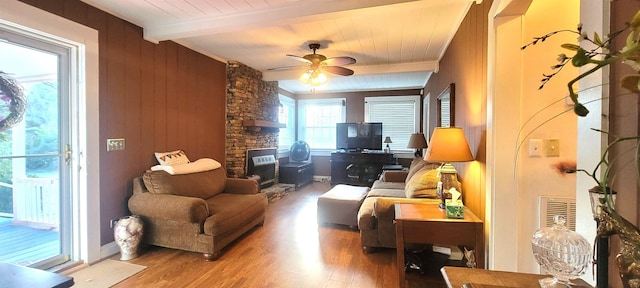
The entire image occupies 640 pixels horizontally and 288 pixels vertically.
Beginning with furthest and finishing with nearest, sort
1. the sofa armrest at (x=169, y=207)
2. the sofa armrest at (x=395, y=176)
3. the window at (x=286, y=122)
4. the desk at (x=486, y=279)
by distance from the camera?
the window at (x=286, y=122), the sofa armrest at (x=395, y=176), the sofa armrest at (x=169, y=207), the desk at (x=486, y=279)

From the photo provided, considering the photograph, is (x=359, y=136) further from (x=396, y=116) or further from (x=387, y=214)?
(x=387, y=214)

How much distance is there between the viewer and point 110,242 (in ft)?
9.02

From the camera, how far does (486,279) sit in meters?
0.94

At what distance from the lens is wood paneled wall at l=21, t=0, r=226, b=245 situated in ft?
8.70

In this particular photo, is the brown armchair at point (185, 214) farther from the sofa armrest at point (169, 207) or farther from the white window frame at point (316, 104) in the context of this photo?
the white window frame at point (316, 104)

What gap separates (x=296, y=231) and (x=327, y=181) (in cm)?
362

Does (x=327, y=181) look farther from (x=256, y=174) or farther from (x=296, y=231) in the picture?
(x=296, y=231)

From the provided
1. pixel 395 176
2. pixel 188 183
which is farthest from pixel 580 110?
pixel 395 176

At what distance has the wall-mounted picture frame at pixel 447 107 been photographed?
10.0 ft

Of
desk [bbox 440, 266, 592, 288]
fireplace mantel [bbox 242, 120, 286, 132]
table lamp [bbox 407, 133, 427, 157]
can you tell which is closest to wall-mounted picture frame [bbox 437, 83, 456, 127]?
table lamp [bbox 407, 133, 427, 157]

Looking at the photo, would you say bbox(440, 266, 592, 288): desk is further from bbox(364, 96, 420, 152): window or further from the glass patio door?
bbox(364, 96, 420, 152): window

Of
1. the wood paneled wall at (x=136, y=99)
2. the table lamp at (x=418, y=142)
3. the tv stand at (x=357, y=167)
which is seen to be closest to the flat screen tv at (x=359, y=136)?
the tv stand at (x=357, y=167)

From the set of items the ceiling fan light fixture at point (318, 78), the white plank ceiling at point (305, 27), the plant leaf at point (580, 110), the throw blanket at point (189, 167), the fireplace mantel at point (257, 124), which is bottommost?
the throw blanket at point (189, 167)

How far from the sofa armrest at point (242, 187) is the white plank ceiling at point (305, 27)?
1836mm
